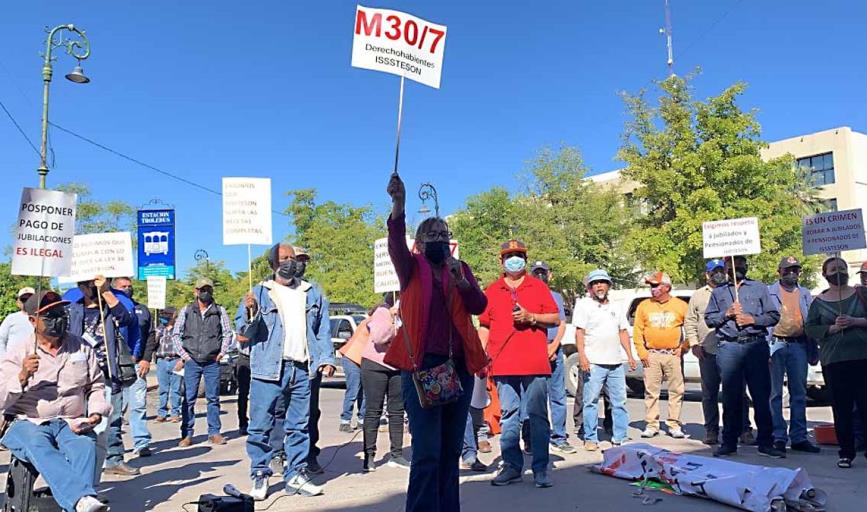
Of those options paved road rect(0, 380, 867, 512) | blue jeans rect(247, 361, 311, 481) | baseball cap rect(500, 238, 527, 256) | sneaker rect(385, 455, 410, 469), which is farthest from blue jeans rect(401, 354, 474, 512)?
sneaker rect(385, 455, 410, 469)

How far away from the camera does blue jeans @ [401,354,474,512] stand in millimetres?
4062

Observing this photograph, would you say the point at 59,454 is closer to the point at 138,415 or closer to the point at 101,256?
the point at 101,256

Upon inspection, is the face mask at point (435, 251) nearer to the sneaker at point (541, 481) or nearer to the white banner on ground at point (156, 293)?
the sneaker at point (541, 481)

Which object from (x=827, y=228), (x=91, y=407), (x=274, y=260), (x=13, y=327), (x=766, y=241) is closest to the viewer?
(x=91, y=407)

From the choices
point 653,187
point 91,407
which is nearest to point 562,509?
point 91,407

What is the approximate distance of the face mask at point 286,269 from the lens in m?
6.23

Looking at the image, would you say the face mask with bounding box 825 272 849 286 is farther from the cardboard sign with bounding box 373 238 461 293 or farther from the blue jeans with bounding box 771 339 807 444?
the cardboard sign with bounding box 373 238 461 293

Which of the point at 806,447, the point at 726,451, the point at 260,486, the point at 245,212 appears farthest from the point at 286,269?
the point at 806,447

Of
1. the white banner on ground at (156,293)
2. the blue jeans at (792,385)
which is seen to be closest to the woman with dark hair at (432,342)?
the blue jeans at (792,385)

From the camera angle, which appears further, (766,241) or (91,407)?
(766,241)

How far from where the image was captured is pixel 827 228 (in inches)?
334

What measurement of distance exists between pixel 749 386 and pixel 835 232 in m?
2.56

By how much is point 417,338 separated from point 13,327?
388cm

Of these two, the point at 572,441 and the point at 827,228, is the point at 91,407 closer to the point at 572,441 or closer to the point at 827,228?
the point at 572,441
